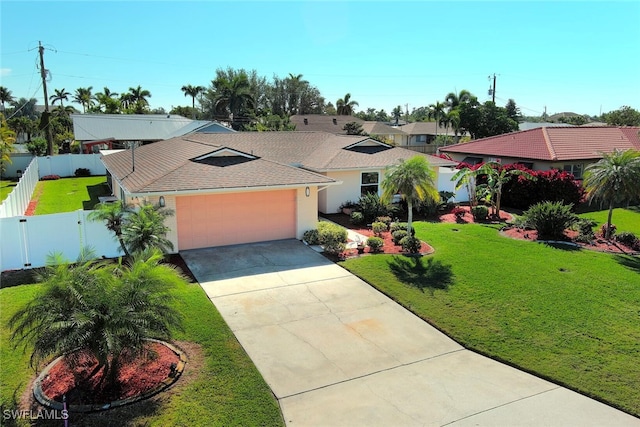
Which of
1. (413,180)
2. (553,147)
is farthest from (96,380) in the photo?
(553,147)

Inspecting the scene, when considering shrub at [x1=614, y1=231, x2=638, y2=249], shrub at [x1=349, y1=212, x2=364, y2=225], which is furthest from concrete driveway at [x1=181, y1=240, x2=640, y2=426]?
shrub at [x1=614, y1=231, x2=638, y2=249]

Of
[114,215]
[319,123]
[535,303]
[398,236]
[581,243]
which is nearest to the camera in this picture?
[535,303]

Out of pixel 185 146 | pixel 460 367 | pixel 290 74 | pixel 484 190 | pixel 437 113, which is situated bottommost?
pixel 460 367

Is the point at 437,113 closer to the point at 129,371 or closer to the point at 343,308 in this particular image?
the point at 343,308

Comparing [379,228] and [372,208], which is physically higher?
[372,208]

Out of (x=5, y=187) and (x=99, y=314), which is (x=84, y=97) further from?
(x=99, y=314)

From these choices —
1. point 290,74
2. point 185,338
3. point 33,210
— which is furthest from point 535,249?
point 290,74

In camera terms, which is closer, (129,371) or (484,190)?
(129,371)
